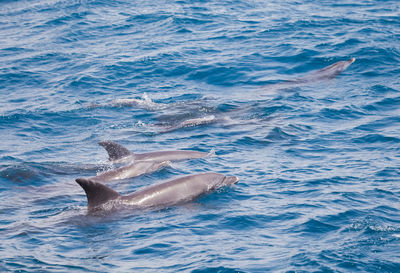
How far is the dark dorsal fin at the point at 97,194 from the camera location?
1415cm

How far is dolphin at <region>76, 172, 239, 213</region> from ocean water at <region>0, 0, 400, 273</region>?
321 mm

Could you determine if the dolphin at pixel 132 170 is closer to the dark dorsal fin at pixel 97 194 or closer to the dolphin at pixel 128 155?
the dolphin at pixel 128 155

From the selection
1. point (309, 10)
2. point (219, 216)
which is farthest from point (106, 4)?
point (219, 216)

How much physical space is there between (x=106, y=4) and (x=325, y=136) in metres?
26.7

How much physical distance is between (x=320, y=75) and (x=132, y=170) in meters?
12.7

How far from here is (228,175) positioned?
692 inches

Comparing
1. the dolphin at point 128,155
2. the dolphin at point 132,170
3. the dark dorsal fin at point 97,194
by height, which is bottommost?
the dolphin at point 132,170

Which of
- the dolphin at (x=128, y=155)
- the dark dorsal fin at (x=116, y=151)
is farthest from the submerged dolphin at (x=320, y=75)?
the dark dorsal fin at (x=116, y=151)

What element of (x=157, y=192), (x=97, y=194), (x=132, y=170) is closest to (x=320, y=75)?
(x=132, y=170)

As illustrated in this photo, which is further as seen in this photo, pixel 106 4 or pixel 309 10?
pixel 106 4

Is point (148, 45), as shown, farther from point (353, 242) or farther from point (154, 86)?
point (353, 242)

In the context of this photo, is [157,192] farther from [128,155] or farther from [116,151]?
[116,151]

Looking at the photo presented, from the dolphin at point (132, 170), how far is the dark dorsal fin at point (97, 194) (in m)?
2.80

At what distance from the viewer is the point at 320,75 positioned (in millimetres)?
27500
